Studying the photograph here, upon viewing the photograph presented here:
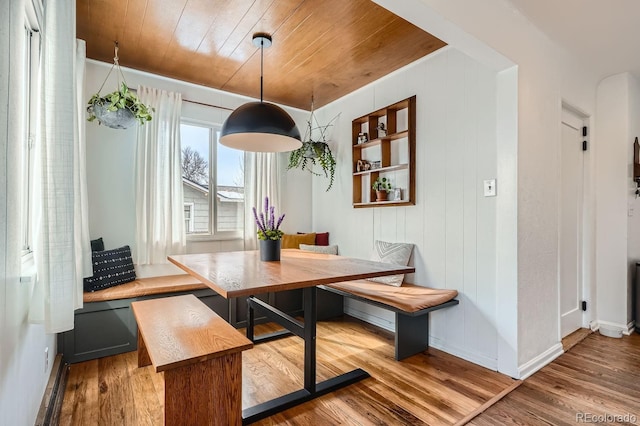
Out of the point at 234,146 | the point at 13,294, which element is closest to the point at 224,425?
the point at 13,294

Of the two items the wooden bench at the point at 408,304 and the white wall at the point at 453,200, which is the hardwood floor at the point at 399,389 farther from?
the white wall at the point at 453,200

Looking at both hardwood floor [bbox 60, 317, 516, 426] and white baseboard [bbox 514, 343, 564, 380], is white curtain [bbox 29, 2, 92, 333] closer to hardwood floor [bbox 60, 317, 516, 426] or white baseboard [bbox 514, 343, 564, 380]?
hardwood floor [bbox 60, 317, 516, 426]

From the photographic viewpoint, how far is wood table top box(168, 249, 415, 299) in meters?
1.60

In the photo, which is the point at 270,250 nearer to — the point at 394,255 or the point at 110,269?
the point at 394,255

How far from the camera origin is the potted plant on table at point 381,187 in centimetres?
337

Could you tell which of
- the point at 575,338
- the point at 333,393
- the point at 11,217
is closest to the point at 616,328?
the point at 575,338

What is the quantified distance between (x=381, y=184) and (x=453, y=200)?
2.82ft

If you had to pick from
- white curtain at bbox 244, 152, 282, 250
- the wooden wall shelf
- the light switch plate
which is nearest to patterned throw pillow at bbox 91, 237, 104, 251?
white curtain at bbox 244, 152, 282, 250

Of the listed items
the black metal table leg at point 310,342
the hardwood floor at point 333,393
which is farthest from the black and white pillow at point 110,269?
the black metal table leg at point 310,342

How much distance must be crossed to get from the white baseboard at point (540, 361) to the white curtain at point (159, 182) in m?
3.16

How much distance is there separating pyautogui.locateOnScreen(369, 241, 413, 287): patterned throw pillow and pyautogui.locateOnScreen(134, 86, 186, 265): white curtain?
6.73ft

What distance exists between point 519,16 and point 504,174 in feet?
3.59

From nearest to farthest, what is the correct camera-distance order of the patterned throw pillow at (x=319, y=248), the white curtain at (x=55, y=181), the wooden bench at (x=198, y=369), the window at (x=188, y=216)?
the white curtain at (x=55, y=181), the wooden bench at (x=198, y=369), the window at (x=188, y=216), the patterned throw pillow at (x=319, y=248)

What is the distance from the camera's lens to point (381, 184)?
345 cm
